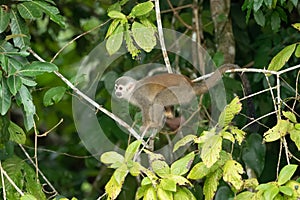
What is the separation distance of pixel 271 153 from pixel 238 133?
4.77 ft

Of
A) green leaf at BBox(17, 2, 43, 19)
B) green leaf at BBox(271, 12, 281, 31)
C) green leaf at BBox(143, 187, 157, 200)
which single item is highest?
green leaf at BBox(17, 2, 43, 19)

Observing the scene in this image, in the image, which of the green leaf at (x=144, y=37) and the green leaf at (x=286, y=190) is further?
the green leaf at (x=144, y=37)

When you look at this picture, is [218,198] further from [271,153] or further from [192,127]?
[271,153]

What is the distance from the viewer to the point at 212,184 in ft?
6.80

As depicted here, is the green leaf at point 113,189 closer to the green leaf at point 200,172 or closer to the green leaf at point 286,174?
the green leaf at point 200,172

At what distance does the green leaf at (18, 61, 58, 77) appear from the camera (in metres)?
2.13

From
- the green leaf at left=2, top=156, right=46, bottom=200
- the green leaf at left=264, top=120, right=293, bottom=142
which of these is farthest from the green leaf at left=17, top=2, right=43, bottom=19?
the green leaf at left=264, top=120, right=293, bottom=142

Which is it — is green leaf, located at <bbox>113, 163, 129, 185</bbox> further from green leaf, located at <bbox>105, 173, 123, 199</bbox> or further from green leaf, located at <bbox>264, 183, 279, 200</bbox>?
green leaf, located at <bbox>264, 183, 279, 200</bbox>

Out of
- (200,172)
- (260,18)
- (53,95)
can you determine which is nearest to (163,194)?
(200,172)

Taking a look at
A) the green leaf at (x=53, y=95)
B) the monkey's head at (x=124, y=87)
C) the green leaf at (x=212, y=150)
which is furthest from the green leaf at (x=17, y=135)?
the green leaf at (x=212, y=150)

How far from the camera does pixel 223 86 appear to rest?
9.12 feet

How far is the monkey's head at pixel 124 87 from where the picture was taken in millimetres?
2801

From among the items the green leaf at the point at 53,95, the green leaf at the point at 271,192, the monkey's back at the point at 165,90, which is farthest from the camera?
the monkey's back at the point at 165,90

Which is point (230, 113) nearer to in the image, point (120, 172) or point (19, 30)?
point (120, 172)
